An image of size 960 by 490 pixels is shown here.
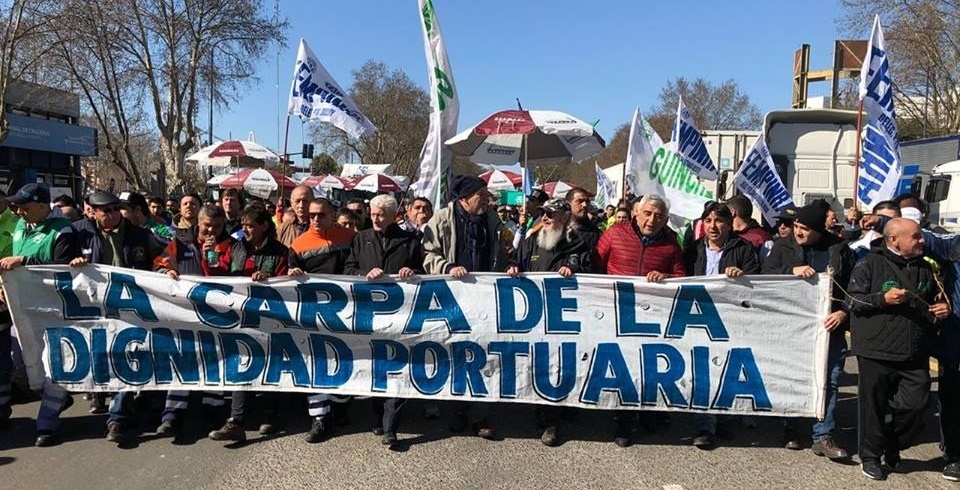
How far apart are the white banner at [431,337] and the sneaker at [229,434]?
31cm

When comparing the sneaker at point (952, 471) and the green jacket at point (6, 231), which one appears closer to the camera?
the sneaker at point (952, 471)

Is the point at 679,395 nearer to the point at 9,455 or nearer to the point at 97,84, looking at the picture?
the point at 9,455

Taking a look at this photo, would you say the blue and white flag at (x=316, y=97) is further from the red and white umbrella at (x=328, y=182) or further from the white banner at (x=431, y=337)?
the red and white umbrella at (x=328, y=182)

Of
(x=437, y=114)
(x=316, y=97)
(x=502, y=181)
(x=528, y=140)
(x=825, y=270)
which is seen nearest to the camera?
(x=825, y=270)

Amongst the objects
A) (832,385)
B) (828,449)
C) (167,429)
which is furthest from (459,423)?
(832,385)

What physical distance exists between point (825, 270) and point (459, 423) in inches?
113

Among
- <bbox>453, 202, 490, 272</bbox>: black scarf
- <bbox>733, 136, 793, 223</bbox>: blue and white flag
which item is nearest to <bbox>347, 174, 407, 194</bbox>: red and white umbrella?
<bbox>733, 136, 793, 223</bbox>: blue and white flag

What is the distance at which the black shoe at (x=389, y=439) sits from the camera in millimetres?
4395

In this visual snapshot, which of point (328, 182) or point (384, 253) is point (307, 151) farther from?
point (384, 253)

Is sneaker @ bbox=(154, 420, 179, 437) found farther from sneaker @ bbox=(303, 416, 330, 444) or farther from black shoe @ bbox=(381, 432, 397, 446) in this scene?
black shoe @ bbox=(381, 432, 397, 446)

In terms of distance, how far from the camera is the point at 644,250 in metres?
4.63

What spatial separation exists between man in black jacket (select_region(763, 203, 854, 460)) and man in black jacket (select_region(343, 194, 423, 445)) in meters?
2.68

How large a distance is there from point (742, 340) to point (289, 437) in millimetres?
3352

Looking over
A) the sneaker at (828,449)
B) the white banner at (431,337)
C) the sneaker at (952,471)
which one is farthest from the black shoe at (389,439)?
the sneaker at (952,471)
